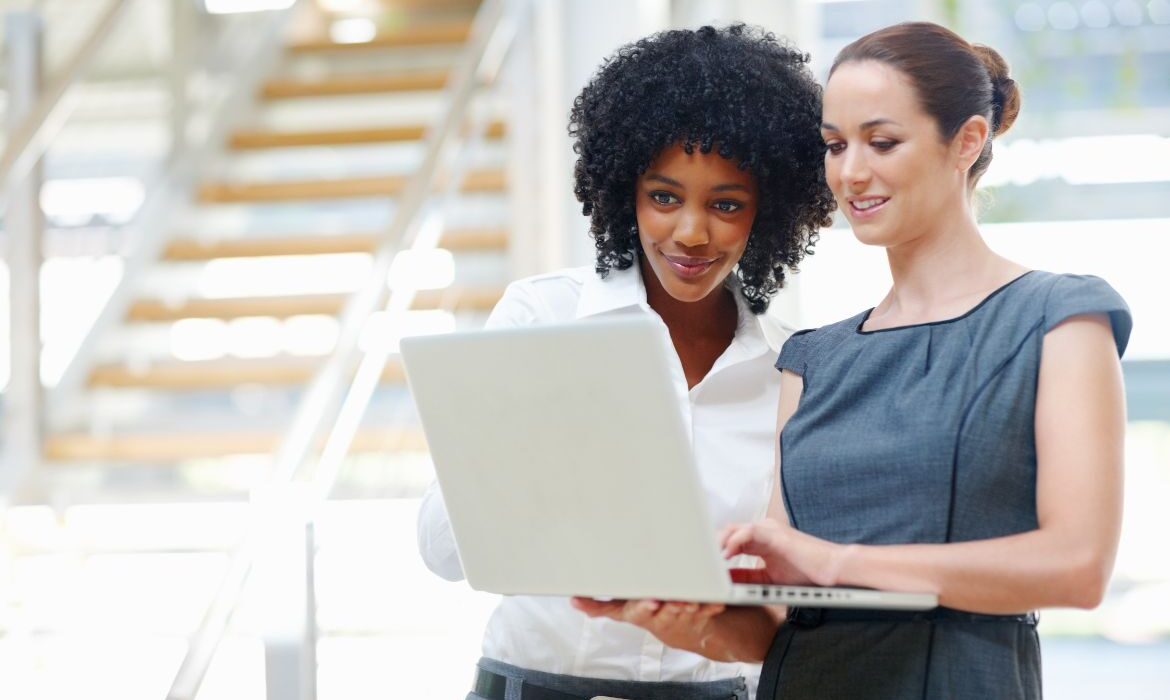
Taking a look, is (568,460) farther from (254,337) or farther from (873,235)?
(254,337)

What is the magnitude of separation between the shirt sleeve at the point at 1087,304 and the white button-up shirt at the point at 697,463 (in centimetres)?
47

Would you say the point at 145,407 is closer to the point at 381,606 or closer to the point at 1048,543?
→ the point at 381,606

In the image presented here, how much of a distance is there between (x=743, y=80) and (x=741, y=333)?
321 mm

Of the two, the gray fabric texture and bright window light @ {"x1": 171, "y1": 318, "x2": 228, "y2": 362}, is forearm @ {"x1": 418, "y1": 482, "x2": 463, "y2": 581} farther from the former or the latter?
bright window light @ {"x1": 171, "y1": 318, "x2": 228, "y2": 362}

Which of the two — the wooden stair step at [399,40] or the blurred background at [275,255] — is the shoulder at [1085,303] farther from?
the wooden stair step at [399,40]

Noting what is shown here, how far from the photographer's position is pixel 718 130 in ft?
5.48

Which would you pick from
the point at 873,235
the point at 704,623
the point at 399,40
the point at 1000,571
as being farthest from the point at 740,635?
the point at 399,40


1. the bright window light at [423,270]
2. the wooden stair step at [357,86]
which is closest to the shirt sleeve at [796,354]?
the bright window light at [423,270]

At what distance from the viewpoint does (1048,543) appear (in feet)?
3.96

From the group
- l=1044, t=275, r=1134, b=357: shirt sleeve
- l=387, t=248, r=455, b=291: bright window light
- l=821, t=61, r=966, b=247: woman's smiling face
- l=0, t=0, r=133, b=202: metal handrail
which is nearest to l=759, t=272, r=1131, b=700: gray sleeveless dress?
→ l=1044, t=275, r=1134, b=357: shirt sleeve

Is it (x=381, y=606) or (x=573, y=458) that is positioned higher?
(x=573, y=458)

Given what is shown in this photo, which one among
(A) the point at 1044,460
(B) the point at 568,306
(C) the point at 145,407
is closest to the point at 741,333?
(B) the point at 568,306

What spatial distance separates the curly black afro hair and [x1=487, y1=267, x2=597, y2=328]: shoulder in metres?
0.05

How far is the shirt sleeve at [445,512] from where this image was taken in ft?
5.32
